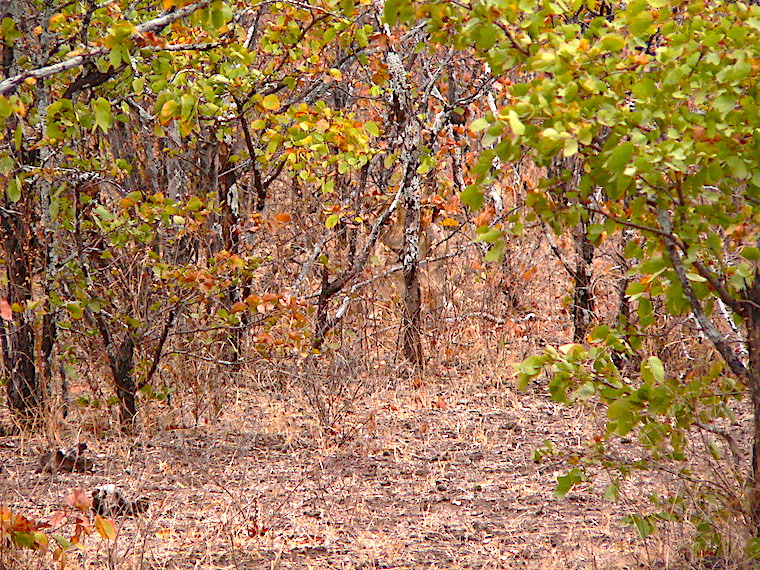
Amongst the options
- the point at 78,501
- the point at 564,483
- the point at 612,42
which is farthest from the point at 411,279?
the point at 612,42

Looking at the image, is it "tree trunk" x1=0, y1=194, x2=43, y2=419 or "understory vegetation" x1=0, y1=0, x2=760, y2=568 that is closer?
"understory vegetation" x1=0, y1=0, x2=760, y2=568

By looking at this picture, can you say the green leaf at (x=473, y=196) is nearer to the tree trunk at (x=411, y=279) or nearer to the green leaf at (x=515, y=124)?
the green leaf at (x=515, y=124)

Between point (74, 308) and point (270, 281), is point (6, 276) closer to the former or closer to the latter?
point (74, 308)

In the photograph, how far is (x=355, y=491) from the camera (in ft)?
16.2

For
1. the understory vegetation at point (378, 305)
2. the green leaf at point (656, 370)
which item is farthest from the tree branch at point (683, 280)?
the green leaf at point (656, 370)

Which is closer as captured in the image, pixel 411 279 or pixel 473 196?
pixel 473 196

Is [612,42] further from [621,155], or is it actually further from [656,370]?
[656,370]

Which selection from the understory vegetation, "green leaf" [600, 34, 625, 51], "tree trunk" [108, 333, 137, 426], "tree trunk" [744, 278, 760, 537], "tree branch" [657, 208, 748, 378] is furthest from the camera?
"tree trunk" [108, 333, 137, 426]

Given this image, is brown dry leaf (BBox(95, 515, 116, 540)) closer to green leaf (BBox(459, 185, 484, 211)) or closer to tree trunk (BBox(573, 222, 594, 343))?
green leaf (BBox(459, 185, 484, 211))

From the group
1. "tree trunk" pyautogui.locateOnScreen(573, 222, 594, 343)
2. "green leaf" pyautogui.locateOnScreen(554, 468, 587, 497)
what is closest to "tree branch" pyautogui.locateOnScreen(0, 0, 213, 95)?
"green leaf" pyautogui.locateOnScreen(554, 468, 587, 497)

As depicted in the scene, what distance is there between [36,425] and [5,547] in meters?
2.50

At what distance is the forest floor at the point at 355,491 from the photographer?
401 centimetres

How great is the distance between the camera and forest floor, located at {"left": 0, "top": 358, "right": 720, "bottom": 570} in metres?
4.01

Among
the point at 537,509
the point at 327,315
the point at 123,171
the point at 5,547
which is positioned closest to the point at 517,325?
the point at 327,315
